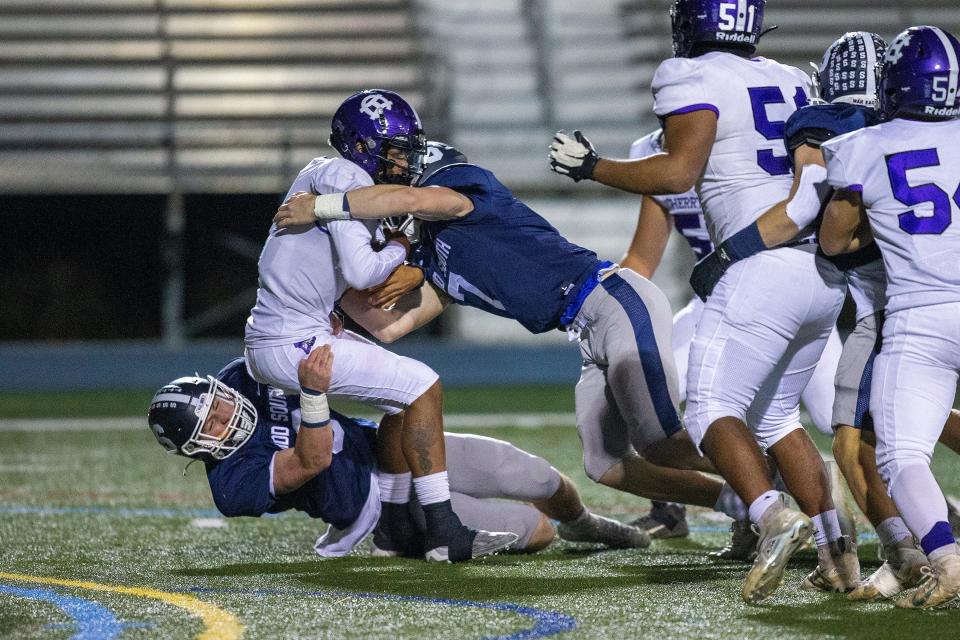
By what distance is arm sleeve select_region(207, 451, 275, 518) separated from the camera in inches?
161

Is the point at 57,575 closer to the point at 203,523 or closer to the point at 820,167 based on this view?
the point at 203,523

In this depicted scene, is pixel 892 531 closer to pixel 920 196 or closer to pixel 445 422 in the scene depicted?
pixel 920 196

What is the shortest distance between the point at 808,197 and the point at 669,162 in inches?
14.9

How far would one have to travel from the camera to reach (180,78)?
42.9 feet

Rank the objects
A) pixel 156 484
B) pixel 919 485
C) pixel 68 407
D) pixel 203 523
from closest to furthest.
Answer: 1. pixel 919 485
2. pixel 203 523
3. pixel 156 484
4. pixel 68 407

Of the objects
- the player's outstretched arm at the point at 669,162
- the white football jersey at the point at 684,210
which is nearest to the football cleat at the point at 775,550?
the player's outstretched arm at the point at 669,162

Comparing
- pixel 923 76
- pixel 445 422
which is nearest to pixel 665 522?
pixel 923 76

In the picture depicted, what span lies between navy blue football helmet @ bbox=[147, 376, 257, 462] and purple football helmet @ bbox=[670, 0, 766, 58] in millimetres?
1694

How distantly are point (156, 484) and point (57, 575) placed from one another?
2.19m

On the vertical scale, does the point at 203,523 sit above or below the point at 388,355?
below

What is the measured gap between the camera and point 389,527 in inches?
171

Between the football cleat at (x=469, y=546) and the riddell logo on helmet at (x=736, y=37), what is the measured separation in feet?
5.28

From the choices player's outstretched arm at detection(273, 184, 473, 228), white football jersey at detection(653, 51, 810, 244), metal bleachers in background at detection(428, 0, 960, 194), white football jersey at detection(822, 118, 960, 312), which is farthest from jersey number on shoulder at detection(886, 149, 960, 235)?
metal bleachers in background at detection(428, 0, 960, 194)

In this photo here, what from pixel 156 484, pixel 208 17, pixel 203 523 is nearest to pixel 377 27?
pixel 208 17
